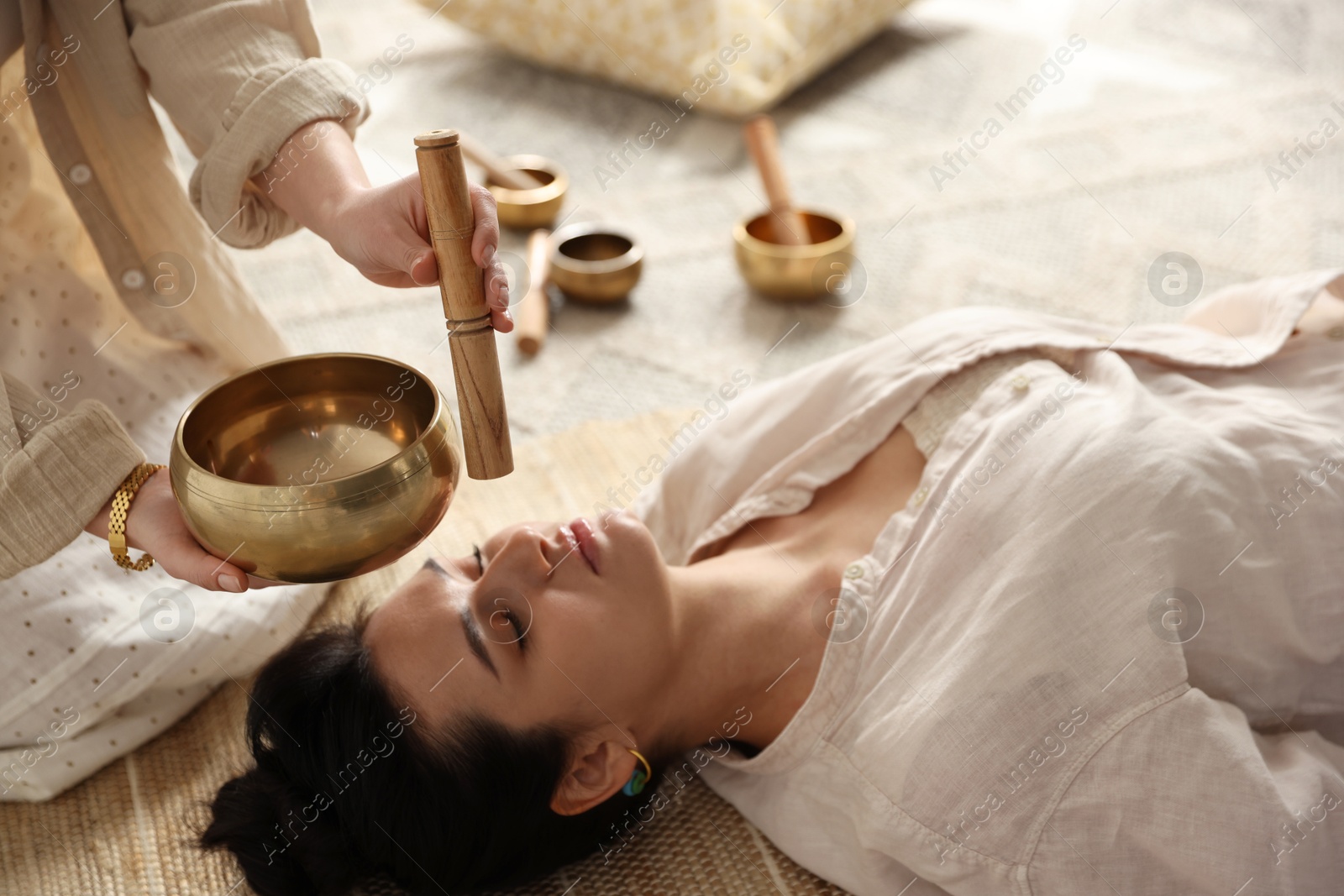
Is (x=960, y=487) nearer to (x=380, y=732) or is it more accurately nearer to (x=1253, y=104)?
(x=380, y=732)

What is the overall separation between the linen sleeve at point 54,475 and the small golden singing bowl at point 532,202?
→ 5.52 ft

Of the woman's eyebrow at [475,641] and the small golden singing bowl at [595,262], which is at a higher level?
the woman's eyebrow at [475,641]

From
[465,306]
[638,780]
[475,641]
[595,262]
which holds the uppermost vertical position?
[465,306]

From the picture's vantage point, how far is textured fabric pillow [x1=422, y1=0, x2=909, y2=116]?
2.97 m

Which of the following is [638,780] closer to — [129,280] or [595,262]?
[129,280]

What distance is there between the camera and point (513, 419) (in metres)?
2.16

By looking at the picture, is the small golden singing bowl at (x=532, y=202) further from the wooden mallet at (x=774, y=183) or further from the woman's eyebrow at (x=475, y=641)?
the woman's eyebrow at (x=475, y=641)

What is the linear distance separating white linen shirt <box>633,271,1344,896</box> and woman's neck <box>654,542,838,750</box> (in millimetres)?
43

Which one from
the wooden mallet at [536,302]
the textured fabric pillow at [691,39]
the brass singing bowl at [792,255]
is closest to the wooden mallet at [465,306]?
the wooden mallet at [536,302]

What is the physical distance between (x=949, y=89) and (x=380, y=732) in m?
2.66

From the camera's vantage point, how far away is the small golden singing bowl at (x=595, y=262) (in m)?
2.44

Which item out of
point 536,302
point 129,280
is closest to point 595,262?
point 536,302

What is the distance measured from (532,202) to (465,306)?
1785 millimetres

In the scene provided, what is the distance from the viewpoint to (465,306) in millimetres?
939
